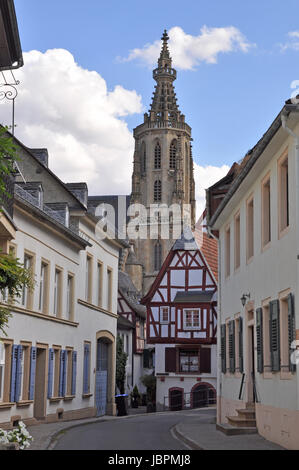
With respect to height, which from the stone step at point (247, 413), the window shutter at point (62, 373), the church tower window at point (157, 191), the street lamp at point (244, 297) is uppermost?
the church tower window at point (157, 191)

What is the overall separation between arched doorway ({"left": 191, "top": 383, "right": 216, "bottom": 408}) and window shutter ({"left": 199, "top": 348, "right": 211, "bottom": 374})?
0.88 m

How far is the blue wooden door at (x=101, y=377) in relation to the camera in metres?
33.7

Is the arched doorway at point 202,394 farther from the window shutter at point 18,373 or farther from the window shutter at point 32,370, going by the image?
the window shutter at point 18,373

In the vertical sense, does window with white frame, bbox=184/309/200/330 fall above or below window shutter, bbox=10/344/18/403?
above

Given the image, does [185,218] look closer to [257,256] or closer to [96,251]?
[96,251]

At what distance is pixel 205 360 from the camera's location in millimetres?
48000

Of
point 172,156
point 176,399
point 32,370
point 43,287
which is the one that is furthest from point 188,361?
point 172,156

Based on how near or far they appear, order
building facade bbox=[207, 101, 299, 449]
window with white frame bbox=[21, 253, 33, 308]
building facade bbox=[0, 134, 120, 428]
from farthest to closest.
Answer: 1. window with white frame bbox=[21, 253, 33, 308]
2. building facade bbox=[0, 134, 120, 428]
3. building facade bbox=[207, 101, 299, 449]

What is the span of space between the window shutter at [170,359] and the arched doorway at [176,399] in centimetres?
130

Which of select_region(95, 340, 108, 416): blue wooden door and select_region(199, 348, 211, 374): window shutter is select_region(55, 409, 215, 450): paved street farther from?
select_region(199, 348, 211, 374): window shutter

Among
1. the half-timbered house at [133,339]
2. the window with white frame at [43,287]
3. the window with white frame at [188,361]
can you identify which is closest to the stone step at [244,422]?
the window with white frame at [43,287]

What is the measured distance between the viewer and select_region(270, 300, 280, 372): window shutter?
623 inches

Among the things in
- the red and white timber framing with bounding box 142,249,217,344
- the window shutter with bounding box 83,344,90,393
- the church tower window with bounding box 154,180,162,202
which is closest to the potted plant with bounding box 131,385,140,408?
the red and white timber framing with bounding box 142,249,217,344

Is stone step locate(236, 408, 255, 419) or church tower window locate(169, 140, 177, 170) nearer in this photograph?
stone step locate(236, 408, 255, 419)
